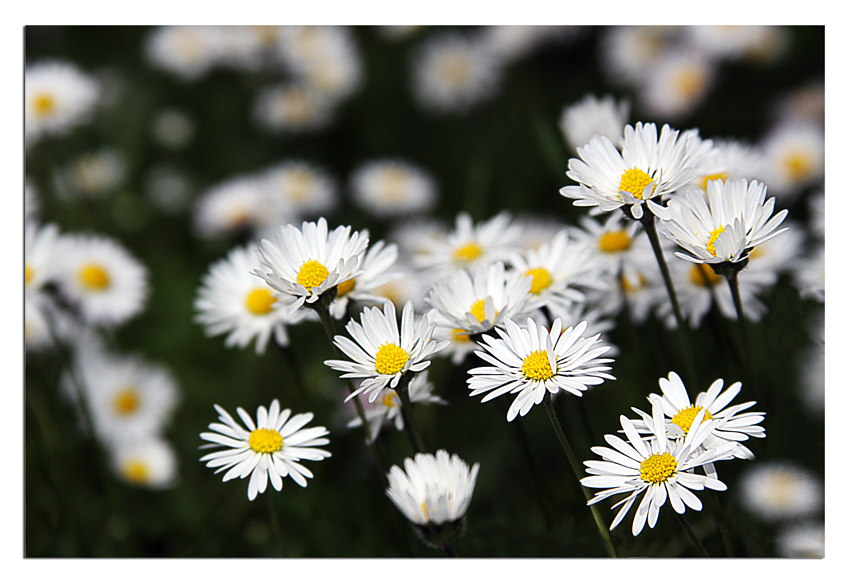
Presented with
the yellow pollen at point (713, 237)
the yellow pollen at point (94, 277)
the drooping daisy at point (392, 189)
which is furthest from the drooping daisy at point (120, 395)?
the yellow pollen at point (713, 237)

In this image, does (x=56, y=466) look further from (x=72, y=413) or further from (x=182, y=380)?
(x=182, y=380)

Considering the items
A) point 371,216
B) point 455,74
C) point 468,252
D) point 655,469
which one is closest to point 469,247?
point 468,252

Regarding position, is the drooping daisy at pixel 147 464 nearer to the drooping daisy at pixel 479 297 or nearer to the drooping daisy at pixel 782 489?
the drooping daisy at pixel 479 297

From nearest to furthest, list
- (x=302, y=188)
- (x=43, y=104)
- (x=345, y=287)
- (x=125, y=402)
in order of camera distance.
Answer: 1. (x=345, y=287)
2. (x=125, y=402)
3. (x=43, y=104)
4. (x=302, y=188)

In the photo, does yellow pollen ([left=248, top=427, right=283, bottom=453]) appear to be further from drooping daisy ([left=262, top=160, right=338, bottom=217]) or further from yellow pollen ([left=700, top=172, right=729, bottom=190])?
drooping daisy ([left=262, top=160, right=338, bottom=217])

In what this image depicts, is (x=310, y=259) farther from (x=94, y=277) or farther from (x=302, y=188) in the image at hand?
(x=302, y=188)

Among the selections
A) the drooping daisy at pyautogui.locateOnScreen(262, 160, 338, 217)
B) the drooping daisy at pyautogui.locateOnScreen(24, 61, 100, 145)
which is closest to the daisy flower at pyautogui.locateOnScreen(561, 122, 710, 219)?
the drooping daisy at pyautogui.locateOnScreen(262, 160, 338, 217)
